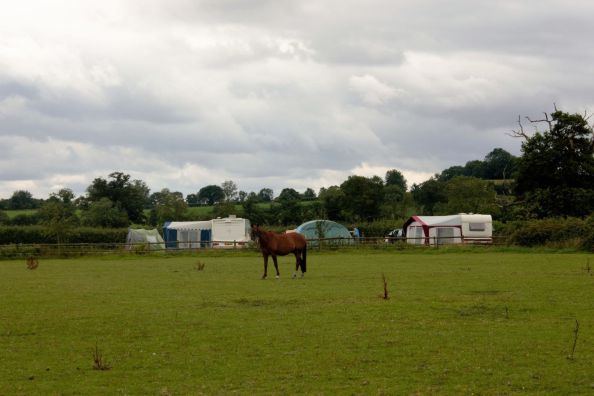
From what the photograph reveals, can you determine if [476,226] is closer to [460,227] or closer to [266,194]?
[460,227]

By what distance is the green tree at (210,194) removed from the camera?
547 ft

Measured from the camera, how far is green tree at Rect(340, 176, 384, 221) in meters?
98.3

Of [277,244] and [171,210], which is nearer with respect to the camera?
[277,244]

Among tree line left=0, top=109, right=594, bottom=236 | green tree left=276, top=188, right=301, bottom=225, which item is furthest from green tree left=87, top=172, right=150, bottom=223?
green tree left=276, top=188, right=301, bottom=225

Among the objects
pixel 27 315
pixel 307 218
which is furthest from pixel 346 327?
pixel 307 218

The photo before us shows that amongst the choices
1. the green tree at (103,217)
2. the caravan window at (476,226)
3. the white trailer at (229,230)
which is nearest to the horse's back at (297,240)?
the white trailer at (229,230)

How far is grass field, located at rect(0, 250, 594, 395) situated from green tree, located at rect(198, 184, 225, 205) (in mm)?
142901

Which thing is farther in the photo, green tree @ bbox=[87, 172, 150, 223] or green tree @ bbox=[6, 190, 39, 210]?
green tree @ bbox=[6, 190, 39, 210]

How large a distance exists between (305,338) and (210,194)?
156085 mm

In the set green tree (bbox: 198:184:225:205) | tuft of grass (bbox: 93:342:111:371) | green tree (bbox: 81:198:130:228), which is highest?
green tree (bbox: 198:184:225:205)

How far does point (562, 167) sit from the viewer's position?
53656 mm

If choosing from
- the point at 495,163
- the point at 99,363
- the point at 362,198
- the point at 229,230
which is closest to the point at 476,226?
the point at 229,230

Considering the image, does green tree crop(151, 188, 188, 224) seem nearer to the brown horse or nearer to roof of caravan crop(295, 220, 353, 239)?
roof of caravan crop(295, 220, 353, 239)

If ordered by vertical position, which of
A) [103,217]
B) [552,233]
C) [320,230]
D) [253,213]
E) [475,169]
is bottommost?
[552,233]
